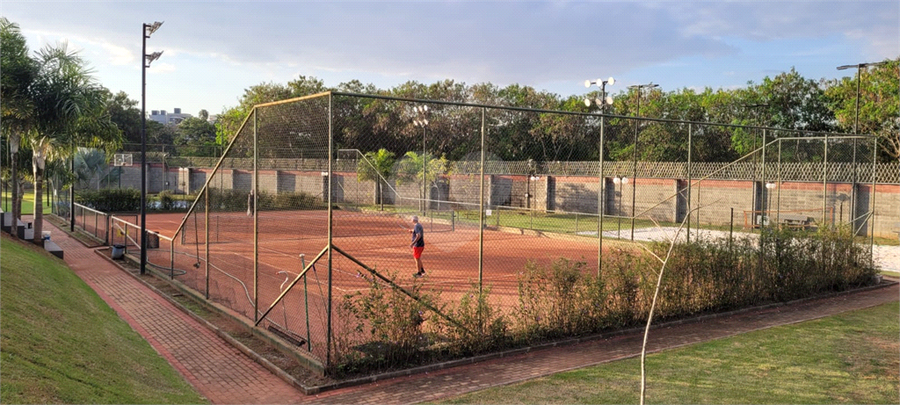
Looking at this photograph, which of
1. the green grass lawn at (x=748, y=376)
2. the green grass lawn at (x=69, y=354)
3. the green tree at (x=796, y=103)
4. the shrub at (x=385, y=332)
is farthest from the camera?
the green tree at (x=796, y=103)

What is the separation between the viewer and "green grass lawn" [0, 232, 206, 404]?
496cm

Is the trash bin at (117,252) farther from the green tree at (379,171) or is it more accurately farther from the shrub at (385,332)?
the shrub at (385,332)

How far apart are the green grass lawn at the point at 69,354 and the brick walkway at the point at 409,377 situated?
0.41 metres

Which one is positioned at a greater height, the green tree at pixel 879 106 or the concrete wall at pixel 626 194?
the green tree at pixel 879 106

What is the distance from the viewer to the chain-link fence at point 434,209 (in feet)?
26.4

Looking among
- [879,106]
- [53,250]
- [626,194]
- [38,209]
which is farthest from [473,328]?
[879,106]

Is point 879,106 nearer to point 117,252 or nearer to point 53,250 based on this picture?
point 117,252

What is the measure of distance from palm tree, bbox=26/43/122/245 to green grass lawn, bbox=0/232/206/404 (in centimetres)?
871

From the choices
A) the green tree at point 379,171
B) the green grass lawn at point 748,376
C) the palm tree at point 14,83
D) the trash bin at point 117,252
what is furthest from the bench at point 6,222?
the green grass lawn at point 748,376

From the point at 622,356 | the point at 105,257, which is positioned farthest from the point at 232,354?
the point at 105,257

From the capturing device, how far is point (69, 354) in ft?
20.1

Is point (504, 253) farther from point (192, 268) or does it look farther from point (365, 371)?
point (365, 371)

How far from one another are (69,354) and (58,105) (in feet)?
45.9

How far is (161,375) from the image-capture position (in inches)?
282
